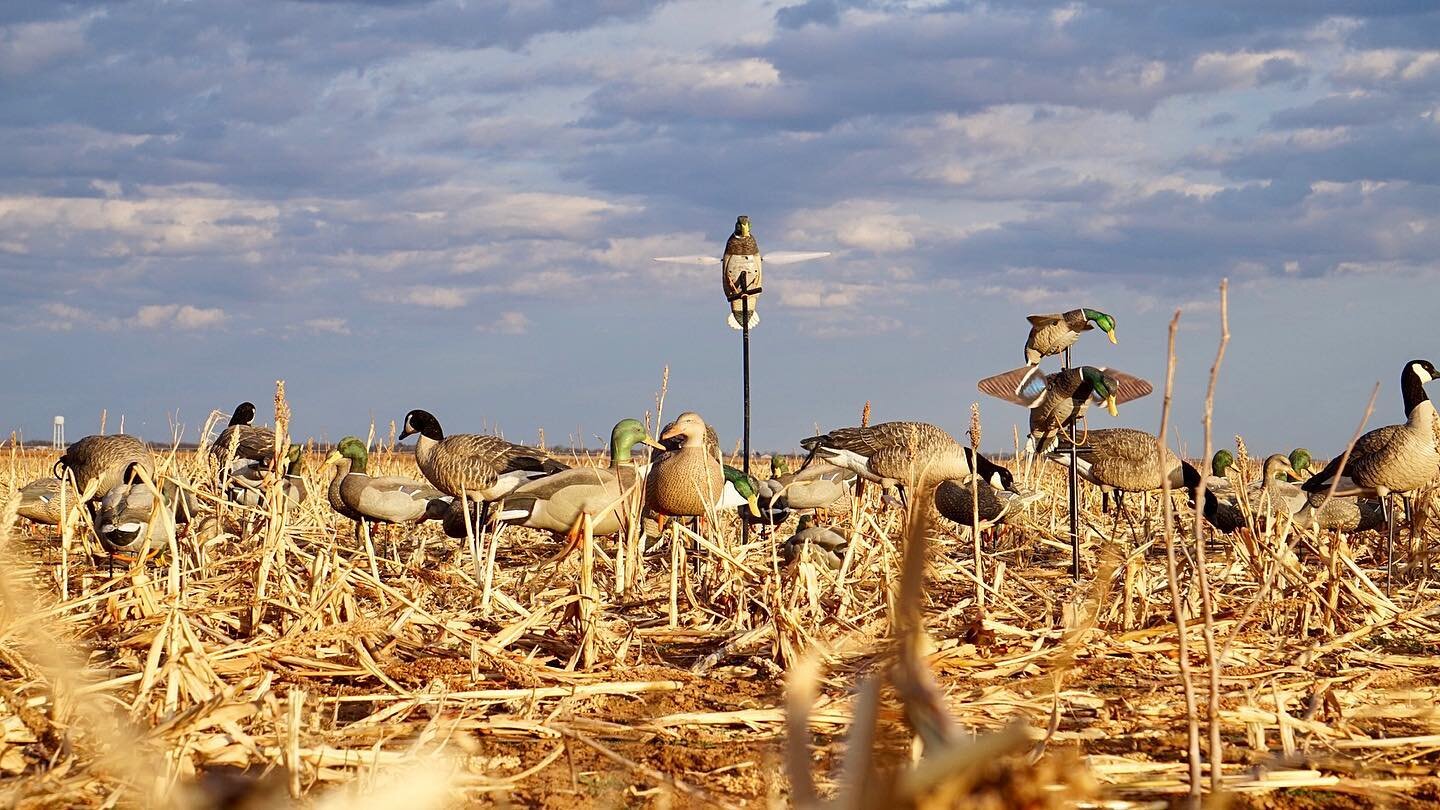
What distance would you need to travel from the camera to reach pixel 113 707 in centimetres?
405

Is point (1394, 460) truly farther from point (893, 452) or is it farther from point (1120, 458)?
point (893, 452)

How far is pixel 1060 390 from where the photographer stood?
10109mm

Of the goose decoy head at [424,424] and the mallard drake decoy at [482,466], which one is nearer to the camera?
the mallard drake decoy at [482,466]

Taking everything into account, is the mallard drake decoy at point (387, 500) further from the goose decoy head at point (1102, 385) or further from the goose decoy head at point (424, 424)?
the goose decoy head at point (1102, 385)

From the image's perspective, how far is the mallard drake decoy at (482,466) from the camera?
37.7ft

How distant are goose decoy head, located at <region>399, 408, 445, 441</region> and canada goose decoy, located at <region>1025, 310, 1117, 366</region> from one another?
6540 millimetres

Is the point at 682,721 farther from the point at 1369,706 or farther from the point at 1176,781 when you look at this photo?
the point at 1369,706

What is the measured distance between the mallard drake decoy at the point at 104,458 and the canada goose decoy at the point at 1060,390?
24.8 ft

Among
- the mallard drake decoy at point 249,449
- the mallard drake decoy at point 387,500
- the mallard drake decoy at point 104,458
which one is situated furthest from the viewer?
the mallard drake decoy at point 249,449

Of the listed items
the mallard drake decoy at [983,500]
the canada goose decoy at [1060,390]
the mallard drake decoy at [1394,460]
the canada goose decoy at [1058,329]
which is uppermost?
the canada goose decoy at [1058,329]

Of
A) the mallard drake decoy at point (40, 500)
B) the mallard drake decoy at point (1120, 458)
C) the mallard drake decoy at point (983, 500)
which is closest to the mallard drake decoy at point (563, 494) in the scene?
the mallard drake decoy at point (983, 500)

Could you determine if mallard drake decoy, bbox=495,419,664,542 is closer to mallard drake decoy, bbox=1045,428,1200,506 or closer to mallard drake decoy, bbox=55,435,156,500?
mallard drake decoy, bbox=1045,428,1200,506

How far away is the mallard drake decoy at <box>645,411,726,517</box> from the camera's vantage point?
944cm

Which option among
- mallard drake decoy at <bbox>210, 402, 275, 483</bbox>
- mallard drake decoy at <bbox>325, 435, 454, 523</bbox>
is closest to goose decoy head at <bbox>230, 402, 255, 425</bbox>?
mallard drake decoy at <bbox>210, 402, 275, 483</bbox>
